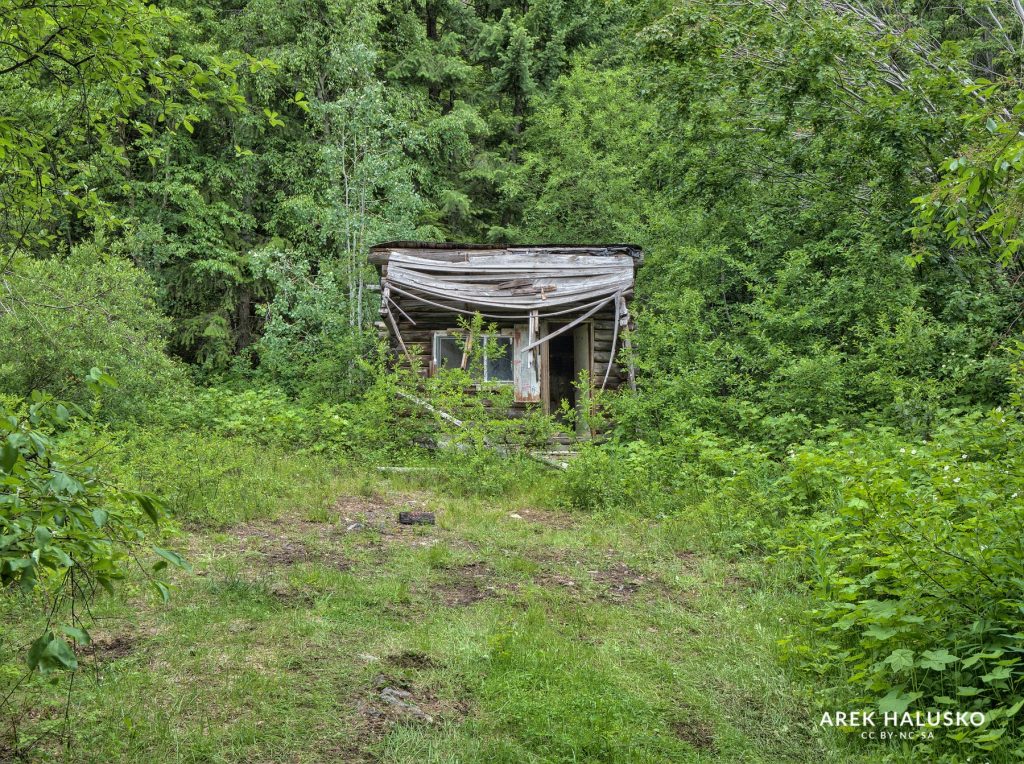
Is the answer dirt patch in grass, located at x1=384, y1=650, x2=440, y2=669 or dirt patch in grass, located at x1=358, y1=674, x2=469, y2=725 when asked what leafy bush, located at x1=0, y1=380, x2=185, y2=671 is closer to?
dirt patch in grass, located at x1=358, y1=674, x2=469, y2=725

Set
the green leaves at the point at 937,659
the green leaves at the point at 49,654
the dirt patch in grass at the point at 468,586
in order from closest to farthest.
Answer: the green leaves at the point at 49,654, the green leaves at the point at 937,659, the dirt patch in grass at the point at 468,586

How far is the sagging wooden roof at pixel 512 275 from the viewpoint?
44.7 ft

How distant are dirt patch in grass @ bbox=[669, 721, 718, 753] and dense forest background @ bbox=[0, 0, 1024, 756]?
73 centimetres

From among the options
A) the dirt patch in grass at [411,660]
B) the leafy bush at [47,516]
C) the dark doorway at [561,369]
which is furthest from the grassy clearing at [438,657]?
the dark doorway at [561,369]

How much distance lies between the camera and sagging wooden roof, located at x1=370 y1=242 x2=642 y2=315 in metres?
13.6

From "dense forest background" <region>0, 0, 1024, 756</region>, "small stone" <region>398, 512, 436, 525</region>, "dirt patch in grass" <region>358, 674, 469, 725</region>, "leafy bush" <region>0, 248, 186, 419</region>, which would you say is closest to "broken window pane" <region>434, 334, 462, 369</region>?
"dense forest background" <region>0, 0, 1024, 756</region>

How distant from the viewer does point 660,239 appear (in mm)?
15500

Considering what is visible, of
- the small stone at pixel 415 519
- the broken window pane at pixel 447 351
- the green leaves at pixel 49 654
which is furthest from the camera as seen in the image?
the broken window pane at pixel 447 351

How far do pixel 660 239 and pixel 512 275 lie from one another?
3.86m

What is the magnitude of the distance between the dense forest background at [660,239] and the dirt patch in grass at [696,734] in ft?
2.40

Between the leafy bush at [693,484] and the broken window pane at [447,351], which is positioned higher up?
the broken window pane at [447,351]

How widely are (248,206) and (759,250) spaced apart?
45.0 ft

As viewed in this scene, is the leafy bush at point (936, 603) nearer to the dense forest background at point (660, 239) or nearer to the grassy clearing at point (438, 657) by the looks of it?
the dense forest background at point (660, 239)

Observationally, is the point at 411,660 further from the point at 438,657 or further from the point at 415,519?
the point at 415,519
